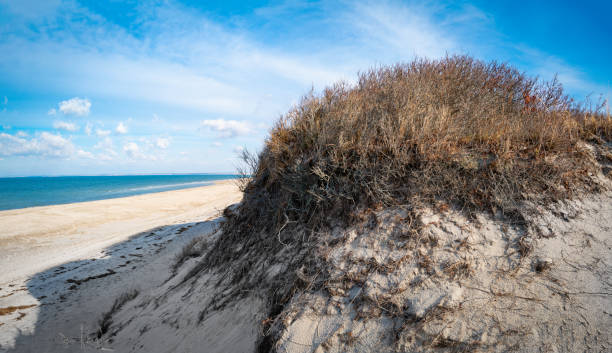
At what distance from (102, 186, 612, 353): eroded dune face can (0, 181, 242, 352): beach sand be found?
291cm

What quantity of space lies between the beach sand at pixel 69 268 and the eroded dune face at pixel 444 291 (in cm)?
291

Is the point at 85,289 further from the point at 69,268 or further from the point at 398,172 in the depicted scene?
the point at 398,172

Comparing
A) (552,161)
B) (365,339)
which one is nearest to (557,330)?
(365,339)

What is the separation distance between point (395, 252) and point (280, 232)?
171 cm

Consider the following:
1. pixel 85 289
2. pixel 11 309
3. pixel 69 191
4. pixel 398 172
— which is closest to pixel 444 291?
pixel 398 172

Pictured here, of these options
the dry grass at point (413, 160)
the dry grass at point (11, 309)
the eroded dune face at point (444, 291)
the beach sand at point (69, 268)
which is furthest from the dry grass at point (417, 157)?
the dry grass at point (11, 309)

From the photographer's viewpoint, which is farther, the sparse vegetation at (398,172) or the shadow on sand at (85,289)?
the shadow on sand at (85,289)

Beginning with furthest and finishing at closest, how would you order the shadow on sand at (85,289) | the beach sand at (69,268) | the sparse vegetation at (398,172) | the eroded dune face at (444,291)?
the beach sand at (69,268) → the shadow on sand at (85,289) → the sparse vegetation at (398,172) → the eroded dune face at (444,291)

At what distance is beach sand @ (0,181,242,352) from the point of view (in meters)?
5.21

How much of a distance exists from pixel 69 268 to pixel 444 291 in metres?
10.0

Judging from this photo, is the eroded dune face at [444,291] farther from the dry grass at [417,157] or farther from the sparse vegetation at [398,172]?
the dry grass at [417,157]

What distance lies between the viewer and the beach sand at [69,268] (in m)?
5.21

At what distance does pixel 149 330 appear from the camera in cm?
439

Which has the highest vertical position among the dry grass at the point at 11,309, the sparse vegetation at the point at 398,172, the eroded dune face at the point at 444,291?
the sparse vegetation at the point at 398,172
